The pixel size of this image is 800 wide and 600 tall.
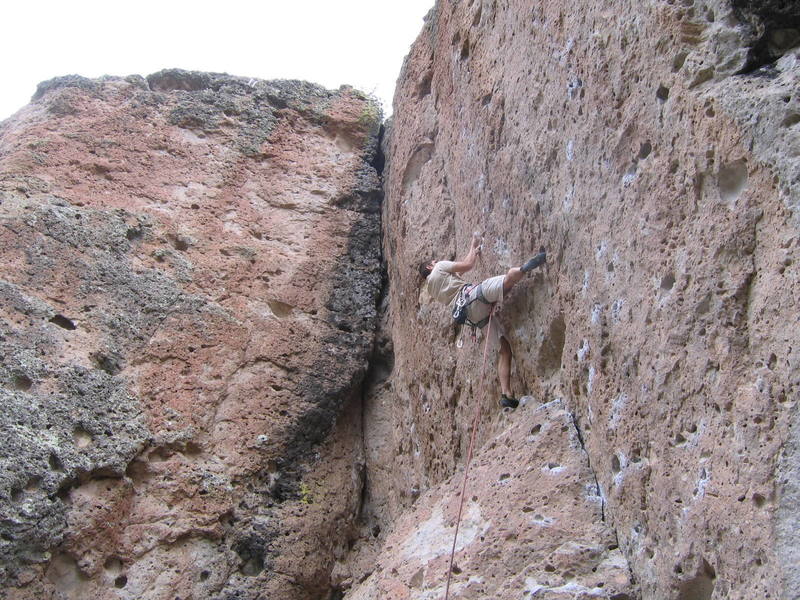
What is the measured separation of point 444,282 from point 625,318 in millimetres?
1848

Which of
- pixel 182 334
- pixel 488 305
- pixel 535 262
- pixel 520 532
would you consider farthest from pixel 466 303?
pixel 182 334

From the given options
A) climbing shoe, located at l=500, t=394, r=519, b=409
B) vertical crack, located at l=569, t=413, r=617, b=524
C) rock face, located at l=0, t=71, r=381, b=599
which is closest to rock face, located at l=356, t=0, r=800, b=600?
vertical crack, located at l=569, t=413, r=617, b=524

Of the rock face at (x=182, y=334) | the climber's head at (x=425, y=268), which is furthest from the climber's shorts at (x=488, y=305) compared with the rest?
the rock face at (x=182, y=334)

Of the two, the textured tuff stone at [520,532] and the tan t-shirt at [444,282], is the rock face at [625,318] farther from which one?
the tan t-shirt at [444,282]

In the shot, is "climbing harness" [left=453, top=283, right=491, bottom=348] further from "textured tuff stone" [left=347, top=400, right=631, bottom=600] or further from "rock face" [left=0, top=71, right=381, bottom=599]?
"rock face" [left=0, top=71, right=381, bottom=599]

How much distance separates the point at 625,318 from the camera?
4.39 meters

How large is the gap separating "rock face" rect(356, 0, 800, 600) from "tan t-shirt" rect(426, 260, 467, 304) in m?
0.21

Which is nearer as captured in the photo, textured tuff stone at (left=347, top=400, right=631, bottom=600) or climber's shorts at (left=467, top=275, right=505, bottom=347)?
textured tuff stone at (left=347, top=400, right=631, bottom=600)

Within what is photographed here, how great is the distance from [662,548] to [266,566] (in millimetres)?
3246

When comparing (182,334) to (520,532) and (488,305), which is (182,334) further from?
(520,532)

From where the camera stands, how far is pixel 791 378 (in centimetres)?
325

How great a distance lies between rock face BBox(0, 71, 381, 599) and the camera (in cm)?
586

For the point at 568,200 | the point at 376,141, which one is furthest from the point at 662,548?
the point at 376,141

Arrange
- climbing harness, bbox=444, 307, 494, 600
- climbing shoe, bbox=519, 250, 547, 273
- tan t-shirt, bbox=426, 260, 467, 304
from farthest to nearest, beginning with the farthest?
tan t-shirt, bbox=426, 260, 467, 304 → climbing shoe, bbox=519, 250, 547, 273 → climbing harness, bbox=444, 307, 494, 600
